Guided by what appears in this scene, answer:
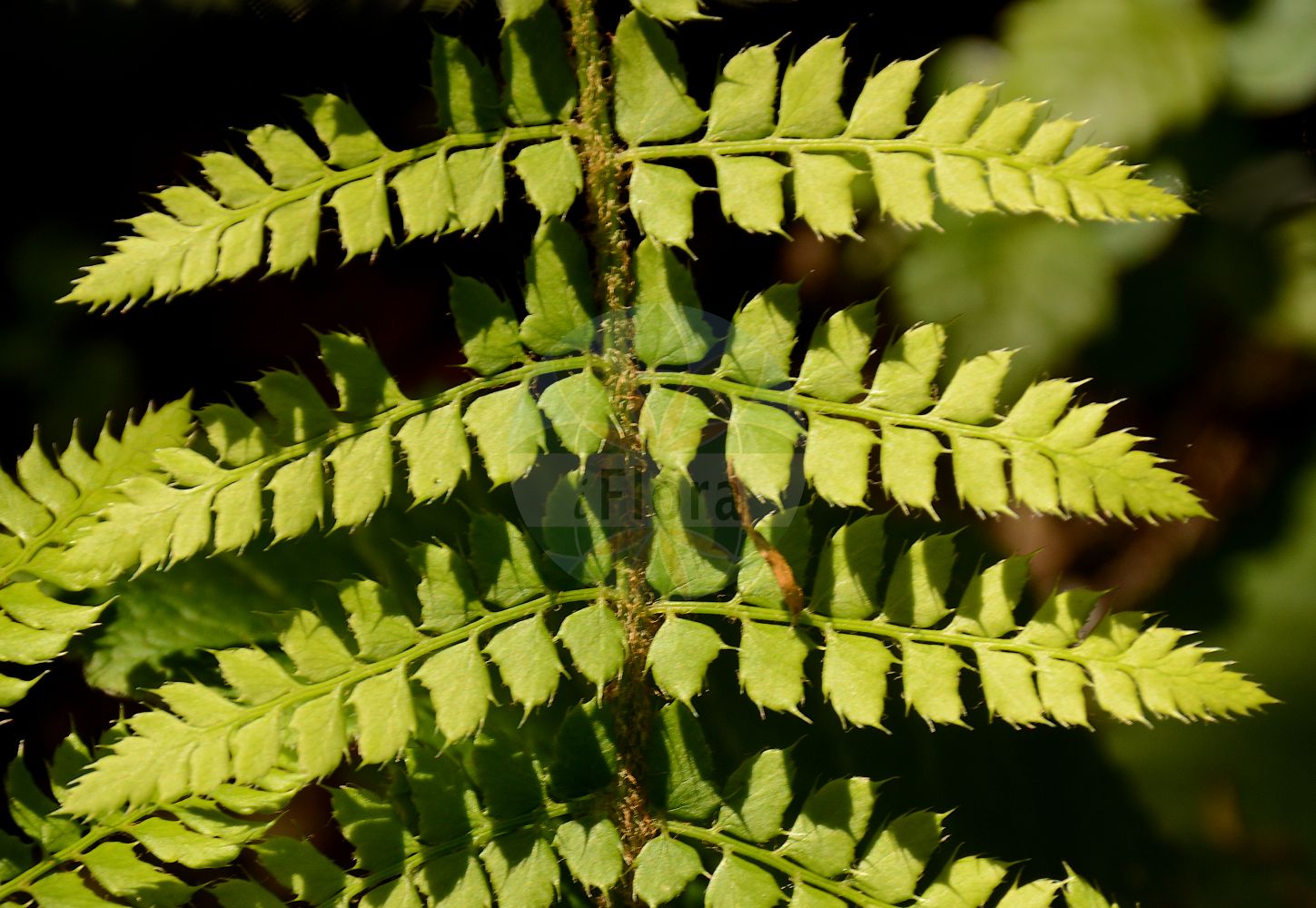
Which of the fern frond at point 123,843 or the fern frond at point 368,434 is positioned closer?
the fern frond at point 368,434

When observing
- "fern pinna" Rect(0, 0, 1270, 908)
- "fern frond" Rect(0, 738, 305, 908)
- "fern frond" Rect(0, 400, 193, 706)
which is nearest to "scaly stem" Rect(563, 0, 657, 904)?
"fern pinna" Rect(0, 0, 1270, 908)

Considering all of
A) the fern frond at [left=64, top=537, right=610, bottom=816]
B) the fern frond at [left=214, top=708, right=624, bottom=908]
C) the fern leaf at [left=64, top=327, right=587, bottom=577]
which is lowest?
the fern frond at [left=214, top=708, right=624, bottom=908]

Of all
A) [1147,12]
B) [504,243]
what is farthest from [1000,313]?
[504,243]

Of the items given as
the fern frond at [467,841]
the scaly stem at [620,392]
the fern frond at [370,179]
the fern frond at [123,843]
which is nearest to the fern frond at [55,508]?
the fern frond at [123,843]

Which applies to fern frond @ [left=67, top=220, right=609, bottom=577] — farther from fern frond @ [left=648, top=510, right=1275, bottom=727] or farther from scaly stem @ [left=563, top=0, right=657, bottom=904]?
fern frond @ [left=648, top=510, right=1275, bottom=727]

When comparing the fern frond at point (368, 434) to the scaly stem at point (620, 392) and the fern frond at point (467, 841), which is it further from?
the fern frond at point (467, 841)

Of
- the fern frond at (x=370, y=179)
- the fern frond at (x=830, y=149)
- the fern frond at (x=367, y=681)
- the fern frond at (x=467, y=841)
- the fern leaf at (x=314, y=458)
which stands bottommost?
the fern frond at (x=467, y=841)

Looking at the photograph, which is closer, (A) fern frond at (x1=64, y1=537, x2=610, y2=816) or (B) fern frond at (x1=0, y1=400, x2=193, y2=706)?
(A) fern frond at (x1=64, y1=537, x2=610, y2=816)

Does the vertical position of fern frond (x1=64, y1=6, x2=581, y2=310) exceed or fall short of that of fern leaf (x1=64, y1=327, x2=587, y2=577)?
it exceeds it

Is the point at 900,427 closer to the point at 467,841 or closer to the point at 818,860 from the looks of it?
the point at 818,860
